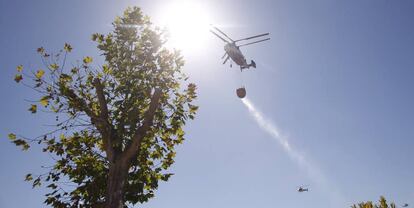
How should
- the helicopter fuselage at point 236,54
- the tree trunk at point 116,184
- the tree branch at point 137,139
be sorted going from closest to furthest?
the tree trunk at point 116,184, the tree branch at point 137,139, the helicopter fuselage at point 236,54

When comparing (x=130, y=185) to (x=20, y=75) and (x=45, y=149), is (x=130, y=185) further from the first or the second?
(x=20, y=75)

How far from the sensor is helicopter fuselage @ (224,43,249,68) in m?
24.1

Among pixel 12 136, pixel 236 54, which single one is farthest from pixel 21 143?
pixel 236 54

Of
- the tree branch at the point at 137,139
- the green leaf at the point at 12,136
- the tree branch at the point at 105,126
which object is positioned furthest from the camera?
the green leaf at the point at 12,136

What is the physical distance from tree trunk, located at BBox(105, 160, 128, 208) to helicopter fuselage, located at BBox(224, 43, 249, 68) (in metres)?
16.1

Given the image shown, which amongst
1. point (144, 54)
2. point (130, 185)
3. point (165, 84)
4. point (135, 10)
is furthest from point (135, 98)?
point (135, 10)

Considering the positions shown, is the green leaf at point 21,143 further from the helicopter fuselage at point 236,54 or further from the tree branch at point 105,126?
the helicopter fuselage at point 236,54

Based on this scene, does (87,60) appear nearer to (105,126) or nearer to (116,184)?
(105,126)

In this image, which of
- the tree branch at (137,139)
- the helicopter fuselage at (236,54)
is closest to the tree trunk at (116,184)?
the tree branch at (137,139)

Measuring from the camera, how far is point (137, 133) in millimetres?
9969

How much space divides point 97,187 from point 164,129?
3583 mm

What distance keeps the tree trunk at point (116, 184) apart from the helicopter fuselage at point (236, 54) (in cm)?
1608

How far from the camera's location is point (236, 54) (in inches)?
952

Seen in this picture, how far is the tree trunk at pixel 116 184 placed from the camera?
902cm
